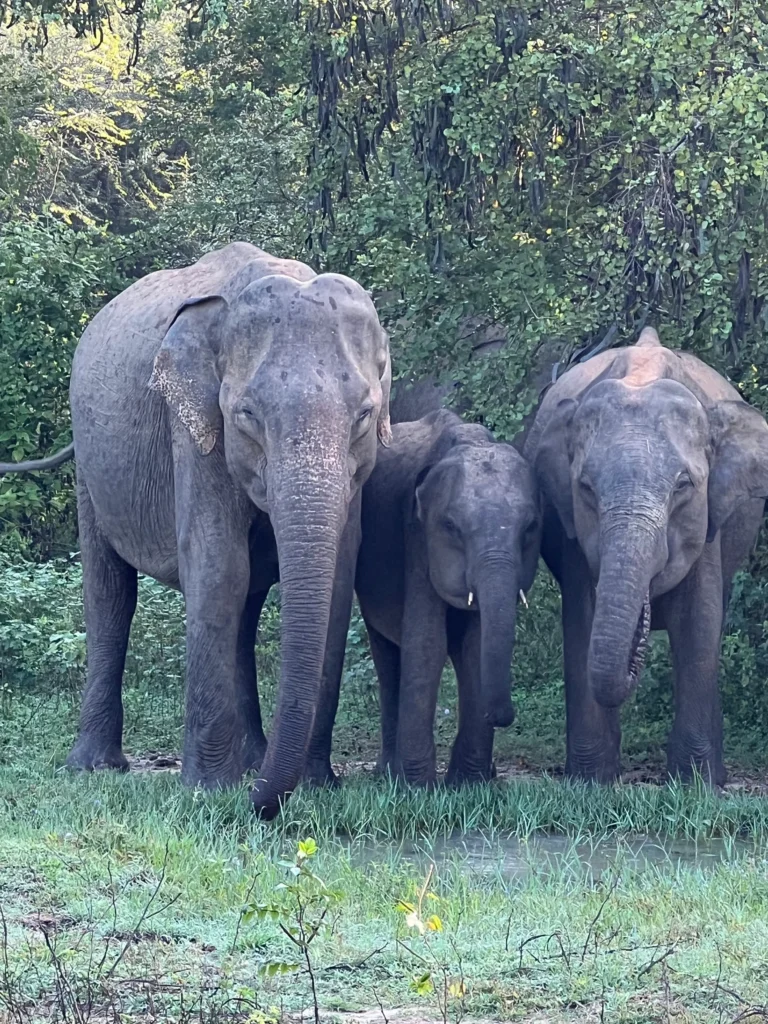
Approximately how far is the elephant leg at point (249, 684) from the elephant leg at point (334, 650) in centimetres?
97

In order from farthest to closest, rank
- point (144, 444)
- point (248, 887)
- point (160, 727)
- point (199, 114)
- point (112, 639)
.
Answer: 1. point (199, 114)
2. point (160, 727)
3. point (112, 639)
4. point (144, 444)
5. point (248, 887)

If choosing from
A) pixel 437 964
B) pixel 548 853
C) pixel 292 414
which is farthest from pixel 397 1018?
pixel 292 414

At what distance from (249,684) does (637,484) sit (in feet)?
9.16

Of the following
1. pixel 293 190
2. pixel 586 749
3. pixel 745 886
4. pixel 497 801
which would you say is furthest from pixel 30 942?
pixel 293 190

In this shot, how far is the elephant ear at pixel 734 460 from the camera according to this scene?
8430 millimetres

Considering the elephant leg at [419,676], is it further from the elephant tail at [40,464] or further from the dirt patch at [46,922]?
the elephant tail at [40,464]

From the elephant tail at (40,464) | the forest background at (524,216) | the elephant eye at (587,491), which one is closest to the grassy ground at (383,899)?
the elephant eye at (587,491)

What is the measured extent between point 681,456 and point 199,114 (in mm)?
11525

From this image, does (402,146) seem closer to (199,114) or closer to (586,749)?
(586,749)

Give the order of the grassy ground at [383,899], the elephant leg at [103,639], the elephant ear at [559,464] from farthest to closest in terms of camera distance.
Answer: the elephant leg at [103,639] < the elephant ear at [559,464] < the grassy ground at [383,899]

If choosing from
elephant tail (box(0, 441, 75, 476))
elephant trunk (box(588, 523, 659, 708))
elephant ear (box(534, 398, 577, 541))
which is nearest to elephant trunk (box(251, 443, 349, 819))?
elephant trunk (box(588, 523, 659, 708))

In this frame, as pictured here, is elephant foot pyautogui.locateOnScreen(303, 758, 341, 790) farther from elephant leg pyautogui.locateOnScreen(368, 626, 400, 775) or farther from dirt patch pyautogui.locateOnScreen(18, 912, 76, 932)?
dirt patch pyautogui.locateOnScreen(18, 912, 76, 932)

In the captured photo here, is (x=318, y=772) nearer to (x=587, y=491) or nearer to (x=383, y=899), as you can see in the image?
(x=587, y=491)

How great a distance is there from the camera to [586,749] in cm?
851
